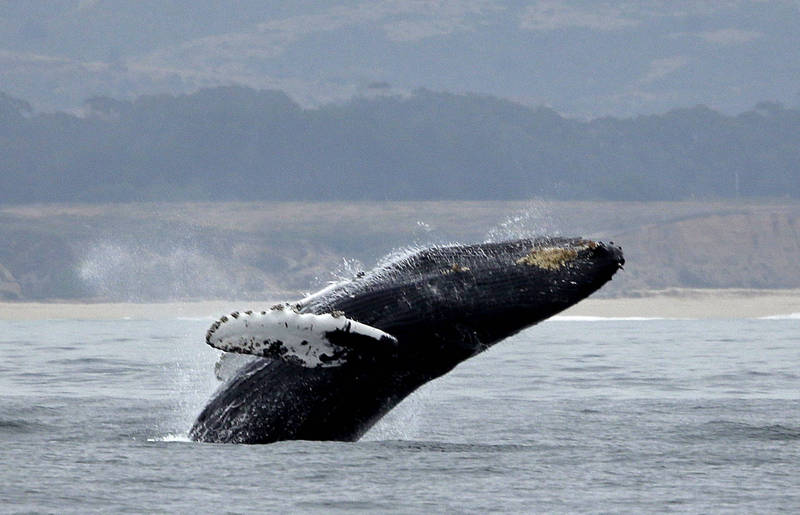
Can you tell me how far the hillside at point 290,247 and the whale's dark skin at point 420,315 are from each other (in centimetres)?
12036

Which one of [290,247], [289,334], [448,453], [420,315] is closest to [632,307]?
[290,247]

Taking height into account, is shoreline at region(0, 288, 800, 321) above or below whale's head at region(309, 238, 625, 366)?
above

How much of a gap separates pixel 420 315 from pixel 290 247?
515ft

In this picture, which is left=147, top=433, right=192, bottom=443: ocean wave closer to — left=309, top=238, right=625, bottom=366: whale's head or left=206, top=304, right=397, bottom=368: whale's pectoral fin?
left=309, top=238, right=625, bottom=366: whale's head

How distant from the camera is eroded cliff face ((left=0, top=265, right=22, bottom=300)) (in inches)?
5930

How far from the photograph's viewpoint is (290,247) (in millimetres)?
169125

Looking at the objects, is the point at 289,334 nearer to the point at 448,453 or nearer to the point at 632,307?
the point at 448,453

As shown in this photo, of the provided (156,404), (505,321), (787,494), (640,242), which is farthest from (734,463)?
(640,242)

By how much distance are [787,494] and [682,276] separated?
142 meters

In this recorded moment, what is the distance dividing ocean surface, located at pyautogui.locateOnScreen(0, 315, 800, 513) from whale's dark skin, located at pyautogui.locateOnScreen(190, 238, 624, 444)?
34cm

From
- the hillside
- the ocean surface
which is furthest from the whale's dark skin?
the hillside

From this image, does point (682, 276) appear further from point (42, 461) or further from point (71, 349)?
point (42, 461)

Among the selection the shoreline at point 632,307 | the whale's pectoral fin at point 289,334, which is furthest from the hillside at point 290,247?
the whale's pectoral fin at point 289,334

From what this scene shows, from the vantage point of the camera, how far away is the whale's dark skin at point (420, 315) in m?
12.7
